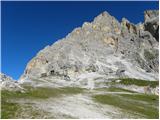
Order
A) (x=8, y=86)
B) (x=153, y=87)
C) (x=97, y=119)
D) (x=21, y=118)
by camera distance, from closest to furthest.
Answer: (x=21, y=118)
(x=97, y=119)
(x=8, y=86)
(x=153, y=87)

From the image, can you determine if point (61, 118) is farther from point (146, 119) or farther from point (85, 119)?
point (146, 119)

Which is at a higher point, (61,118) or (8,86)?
(8,86)

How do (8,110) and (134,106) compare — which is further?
(134,106)

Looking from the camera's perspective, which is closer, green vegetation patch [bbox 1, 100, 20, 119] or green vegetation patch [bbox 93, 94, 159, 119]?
green vegetation patch [bbox 1, 100, 20, 119]

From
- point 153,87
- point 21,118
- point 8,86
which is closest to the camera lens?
point 21,118

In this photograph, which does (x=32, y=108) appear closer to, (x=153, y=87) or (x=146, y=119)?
(x=146, y=119)

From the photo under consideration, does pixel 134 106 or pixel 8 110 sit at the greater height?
pixel 8 110

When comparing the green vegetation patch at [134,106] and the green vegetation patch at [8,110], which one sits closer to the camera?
the green vegetation patch at [8,110]

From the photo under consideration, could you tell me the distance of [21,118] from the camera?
44344 millimetres

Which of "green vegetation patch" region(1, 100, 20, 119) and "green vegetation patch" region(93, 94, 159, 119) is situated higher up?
"green vegetation patch" region(1, 100, 20, 119)

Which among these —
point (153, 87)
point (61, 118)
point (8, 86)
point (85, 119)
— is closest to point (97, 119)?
point (85, 119)

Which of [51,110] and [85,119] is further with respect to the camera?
[51,110]

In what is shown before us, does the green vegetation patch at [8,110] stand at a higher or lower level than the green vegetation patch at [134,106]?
higher

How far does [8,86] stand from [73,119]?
119ft
